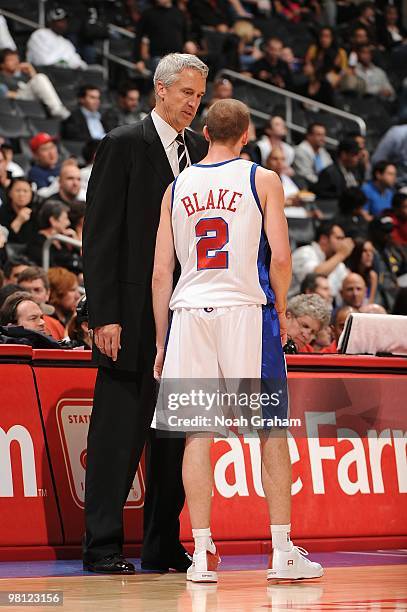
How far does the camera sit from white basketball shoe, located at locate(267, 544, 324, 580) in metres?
4.83

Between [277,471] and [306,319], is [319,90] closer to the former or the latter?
[306,319]

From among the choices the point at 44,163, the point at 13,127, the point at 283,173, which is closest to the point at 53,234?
the point at 44,163

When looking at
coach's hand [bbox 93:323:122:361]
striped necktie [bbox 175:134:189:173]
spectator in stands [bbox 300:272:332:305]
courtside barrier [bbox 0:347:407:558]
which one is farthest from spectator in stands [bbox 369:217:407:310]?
coach's hand [bbox 93:323:122:361]

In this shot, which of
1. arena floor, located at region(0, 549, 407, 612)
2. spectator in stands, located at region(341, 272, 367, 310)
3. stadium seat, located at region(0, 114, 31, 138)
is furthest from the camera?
stadium seat, located at region(0, 114, 31, 138)

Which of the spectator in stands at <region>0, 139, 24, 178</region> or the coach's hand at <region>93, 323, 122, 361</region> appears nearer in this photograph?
the coach's hand at <region>93, 323, 122, 361</region>

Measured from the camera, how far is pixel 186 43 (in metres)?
15.8

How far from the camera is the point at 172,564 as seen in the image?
208 inches

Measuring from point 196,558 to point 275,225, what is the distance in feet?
4.29

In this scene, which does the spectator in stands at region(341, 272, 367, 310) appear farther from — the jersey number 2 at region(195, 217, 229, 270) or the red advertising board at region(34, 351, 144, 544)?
the jersey number 2 at region(195, 217, 229, 270)

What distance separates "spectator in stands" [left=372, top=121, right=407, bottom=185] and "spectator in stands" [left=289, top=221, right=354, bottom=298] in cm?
416

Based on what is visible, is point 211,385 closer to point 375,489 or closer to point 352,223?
point 375,489

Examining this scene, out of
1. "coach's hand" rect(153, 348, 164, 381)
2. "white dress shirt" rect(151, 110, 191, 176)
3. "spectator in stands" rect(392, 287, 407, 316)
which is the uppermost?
"white dress shirt" rect(151, 110, 191, 176)

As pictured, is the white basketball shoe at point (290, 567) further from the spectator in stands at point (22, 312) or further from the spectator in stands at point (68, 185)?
the spectator in stands at point (68, 185)

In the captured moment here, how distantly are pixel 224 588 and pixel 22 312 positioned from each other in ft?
8.84
